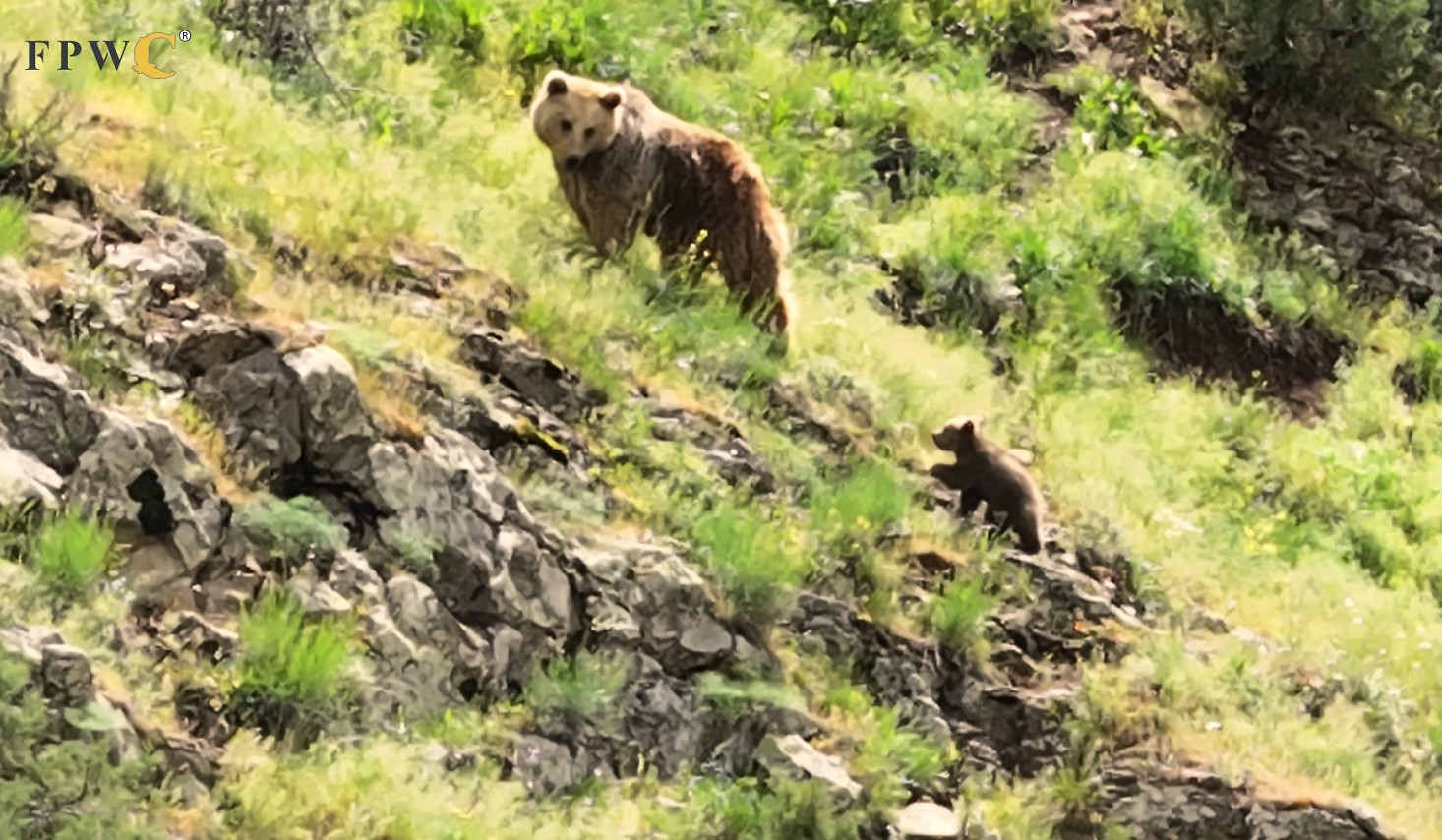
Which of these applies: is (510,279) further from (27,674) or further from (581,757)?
(27,674)

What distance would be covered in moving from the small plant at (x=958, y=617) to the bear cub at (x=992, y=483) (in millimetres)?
713

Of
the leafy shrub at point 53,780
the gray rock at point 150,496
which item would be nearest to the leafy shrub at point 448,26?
the gray rock at point 150,496

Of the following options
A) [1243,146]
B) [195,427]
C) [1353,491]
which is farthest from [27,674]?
[1243,146]

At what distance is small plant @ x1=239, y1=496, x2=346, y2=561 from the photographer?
Answer: 4.36 metres

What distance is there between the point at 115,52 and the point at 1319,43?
949cm

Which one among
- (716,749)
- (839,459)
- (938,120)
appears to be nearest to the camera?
(716,749)

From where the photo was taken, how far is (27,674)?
3.45m

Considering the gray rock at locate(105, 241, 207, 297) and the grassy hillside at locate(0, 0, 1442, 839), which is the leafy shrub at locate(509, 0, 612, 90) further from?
the gray rock at locate(105, 241, 207, 297)

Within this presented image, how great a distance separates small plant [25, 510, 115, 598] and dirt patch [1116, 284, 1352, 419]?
24.3 ft

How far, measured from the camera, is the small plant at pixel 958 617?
19.4 ft

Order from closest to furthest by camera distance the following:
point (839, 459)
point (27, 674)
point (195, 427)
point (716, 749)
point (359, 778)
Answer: point (27, 674), point (359, 778), point (195, 427), point (716, 749), point (839, 459)

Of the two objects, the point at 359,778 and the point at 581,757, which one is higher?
the point at 359,778

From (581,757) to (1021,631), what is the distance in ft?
7.68

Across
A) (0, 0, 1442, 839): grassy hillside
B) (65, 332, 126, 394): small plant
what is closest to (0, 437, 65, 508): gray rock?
(0, 0, 1442, 839): grassy hillside
